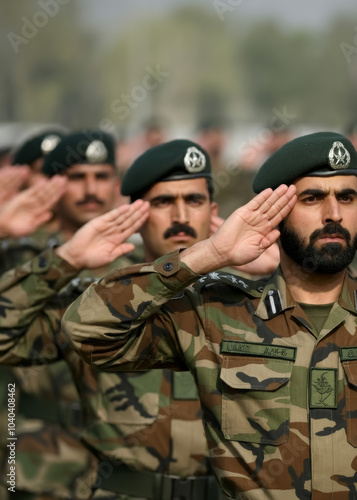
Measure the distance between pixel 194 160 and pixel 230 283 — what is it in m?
1.64

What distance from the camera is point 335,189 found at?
455cm

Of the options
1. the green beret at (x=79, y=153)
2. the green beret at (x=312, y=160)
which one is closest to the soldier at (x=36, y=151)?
the green beret at (x=79, y=153)

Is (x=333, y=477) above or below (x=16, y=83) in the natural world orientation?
below

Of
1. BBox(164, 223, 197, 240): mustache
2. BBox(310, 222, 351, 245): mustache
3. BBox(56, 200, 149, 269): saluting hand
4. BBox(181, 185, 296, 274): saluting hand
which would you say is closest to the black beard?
BBox(310, 222, 351, 245): mustache

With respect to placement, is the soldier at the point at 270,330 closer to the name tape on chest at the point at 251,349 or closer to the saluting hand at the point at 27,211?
the name tape on chest at the point at 251,349

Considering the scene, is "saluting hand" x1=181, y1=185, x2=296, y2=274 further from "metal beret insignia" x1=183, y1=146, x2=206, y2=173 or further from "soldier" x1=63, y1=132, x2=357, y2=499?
"metal beret insignia" x1=183, y1=146, x2=206, y2=173

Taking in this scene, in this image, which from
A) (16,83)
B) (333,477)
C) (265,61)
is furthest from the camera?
(265,61)

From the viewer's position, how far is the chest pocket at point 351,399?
437 cm

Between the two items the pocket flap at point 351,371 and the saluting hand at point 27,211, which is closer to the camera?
the pocket flap at point 351,371

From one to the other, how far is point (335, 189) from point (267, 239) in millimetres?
333

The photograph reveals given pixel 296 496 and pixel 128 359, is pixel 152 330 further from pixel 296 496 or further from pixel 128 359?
pixel 296 496

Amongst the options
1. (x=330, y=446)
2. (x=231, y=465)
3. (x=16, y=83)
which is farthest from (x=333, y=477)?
(x=16, y=83)

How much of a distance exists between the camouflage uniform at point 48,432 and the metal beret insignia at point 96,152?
59 cm

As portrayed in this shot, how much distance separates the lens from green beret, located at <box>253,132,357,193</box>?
Answer: 4570 mm
